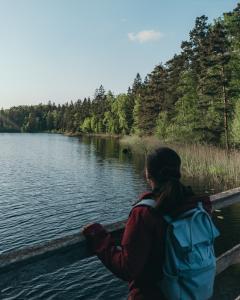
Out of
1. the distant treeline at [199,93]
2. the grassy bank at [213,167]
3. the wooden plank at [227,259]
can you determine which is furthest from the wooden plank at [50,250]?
the distant treeline at [199,93]

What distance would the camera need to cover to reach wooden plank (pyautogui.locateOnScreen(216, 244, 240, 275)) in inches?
145

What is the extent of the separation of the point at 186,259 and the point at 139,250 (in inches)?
11.3

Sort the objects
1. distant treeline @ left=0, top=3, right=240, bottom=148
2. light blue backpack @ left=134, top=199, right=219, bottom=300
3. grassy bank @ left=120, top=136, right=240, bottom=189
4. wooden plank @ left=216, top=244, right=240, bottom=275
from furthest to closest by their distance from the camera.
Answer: distant treeline @ left=0, top=3, right=240, bottom=148
grassy bank @ left=120, top=136, right=240, bottom=189
wooden plank @ left=216, top=244, right=240, bottom=275
light blue backpack @ left=134, top=199, right=219, bottom=300

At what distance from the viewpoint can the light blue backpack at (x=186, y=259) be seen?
2.32 meters

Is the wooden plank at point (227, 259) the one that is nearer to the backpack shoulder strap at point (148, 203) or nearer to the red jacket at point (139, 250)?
the red jacket at point (139, 250)

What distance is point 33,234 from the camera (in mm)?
14016

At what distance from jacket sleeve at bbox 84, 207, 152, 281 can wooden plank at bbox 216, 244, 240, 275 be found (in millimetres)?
1533

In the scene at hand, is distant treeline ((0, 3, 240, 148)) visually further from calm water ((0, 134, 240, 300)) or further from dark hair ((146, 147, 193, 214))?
dark hair ((146, 147, 193, 214))

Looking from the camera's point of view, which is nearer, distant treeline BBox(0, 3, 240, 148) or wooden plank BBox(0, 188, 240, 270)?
wooden plank BBox(0, 188, 240, 270)

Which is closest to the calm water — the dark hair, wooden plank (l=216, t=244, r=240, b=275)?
the dark hair

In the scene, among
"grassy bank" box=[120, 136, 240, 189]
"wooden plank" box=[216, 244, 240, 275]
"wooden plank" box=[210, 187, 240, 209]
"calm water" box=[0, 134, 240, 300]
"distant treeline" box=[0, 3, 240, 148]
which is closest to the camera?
"wooden plank" box=[216, 244, 240, 275]

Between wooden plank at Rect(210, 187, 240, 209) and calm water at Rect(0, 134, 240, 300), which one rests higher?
wooden plank at Rect(210, 187, 240, 209)

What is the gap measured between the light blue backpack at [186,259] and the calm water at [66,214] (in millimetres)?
729

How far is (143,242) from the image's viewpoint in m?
2.36
